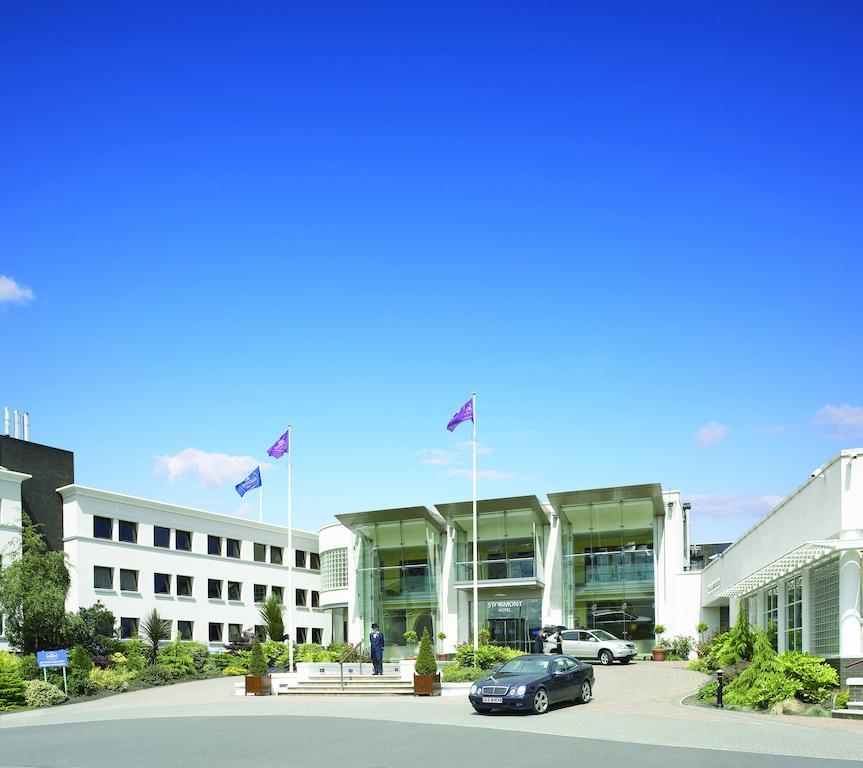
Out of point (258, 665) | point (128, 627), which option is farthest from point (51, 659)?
point (128, 627)

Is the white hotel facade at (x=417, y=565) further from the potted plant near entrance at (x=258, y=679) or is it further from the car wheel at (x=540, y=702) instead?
the car wheel at (x=540, y=702)

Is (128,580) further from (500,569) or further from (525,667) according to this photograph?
(525,667)

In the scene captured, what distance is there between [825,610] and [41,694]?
2448cm

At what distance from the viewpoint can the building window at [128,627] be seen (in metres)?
47.5

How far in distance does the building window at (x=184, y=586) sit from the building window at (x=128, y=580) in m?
3.03

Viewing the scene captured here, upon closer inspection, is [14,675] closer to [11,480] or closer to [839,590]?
[11,480]

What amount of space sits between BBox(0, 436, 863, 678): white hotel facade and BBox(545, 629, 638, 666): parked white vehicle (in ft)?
15.0

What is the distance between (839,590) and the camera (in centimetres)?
2155

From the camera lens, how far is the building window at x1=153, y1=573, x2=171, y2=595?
5019cm

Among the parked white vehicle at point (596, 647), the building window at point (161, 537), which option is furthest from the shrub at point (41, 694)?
the parked white vehicle at point (596, 647)

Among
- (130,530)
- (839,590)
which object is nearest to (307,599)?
(130,530)

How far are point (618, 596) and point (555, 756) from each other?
3346cm

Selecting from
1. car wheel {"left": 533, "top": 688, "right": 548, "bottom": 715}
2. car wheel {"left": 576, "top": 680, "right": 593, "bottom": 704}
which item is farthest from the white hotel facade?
car wheel {"left": 533, "top": 688, "right": 548, "bottom": 715}

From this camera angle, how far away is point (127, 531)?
49.5 m
